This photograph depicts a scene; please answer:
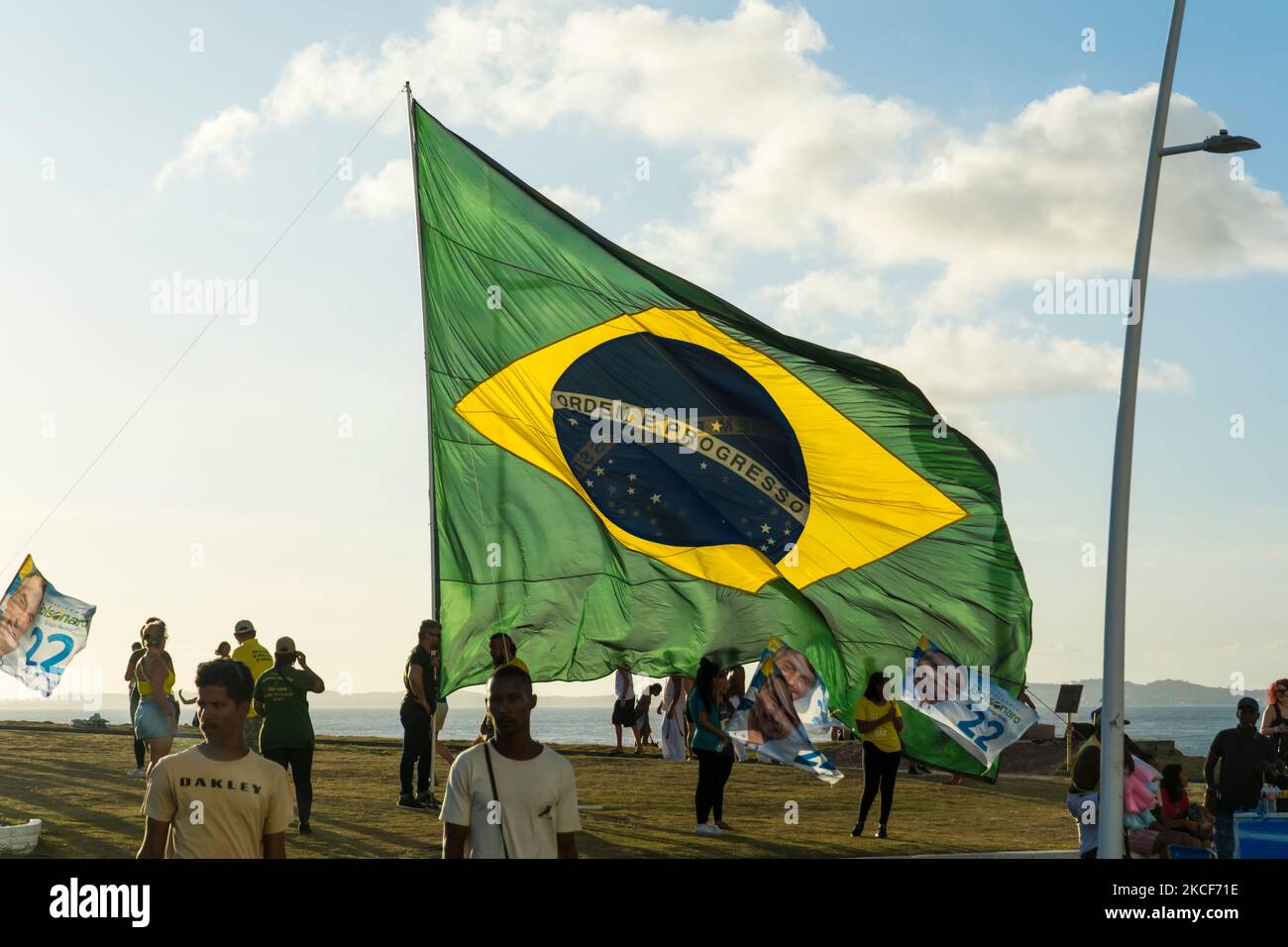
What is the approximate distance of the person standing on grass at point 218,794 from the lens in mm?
5938

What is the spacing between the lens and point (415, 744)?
51.7 ft

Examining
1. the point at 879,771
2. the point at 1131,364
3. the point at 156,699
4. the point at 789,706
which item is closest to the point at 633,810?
the point at 879,771

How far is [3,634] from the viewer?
31.4 m

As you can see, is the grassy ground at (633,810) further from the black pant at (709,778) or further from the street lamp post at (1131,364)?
the street lamp post at (1131,364)

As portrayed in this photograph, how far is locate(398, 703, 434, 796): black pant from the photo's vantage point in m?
15.3

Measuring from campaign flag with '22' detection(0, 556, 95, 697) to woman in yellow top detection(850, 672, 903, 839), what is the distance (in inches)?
788

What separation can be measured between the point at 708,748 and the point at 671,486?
2.59 m

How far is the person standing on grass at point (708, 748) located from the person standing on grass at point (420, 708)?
236cm

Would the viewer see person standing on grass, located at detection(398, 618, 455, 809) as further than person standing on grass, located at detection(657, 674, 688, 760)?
No

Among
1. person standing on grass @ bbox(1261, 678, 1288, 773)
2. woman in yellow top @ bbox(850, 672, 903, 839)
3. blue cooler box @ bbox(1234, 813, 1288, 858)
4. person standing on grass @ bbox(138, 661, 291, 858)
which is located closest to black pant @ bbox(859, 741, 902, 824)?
woman in yellow top @ bbox(850, 672, 903, 839)

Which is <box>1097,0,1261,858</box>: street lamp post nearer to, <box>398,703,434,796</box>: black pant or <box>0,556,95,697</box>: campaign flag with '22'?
<box>398,703,434,796</box>: black pant

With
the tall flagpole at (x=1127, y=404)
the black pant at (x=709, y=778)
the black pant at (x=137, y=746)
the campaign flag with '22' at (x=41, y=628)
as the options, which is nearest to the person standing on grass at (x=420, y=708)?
the black pant at (x=709, y=778)
